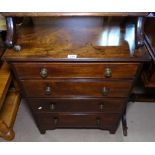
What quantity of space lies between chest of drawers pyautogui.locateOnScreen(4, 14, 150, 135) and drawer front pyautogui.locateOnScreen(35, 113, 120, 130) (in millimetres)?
26

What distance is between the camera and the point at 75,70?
0.91 metres

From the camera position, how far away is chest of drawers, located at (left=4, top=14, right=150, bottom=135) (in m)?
0.85

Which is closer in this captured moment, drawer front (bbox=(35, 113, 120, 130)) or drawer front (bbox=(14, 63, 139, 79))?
drawer front (bbox=(14, 63, 139, 79))

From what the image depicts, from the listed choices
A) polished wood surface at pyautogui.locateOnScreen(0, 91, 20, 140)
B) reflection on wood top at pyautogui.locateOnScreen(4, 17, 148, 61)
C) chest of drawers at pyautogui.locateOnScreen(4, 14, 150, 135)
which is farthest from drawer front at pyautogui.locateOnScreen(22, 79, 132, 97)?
polished wood surface at pyautogui.locateOnScreen(0, 91, 20, 140)

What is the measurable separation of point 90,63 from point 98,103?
35 centimetres

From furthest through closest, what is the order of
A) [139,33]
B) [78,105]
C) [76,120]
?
[76,120], [78,105], [139,33]

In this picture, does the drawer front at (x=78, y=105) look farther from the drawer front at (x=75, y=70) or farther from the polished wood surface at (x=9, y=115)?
the polished wood surface at (x=9, y=115)

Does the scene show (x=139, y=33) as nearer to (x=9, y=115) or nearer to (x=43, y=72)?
(x=43, y=72)

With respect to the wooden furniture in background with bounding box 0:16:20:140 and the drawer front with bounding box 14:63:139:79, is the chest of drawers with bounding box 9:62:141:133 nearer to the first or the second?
the drawer front with bounding box 14:63:139:79

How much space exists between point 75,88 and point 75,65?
18 centimetres

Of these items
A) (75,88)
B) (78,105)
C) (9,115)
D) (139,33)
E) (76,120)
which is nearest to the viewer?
(139,33)

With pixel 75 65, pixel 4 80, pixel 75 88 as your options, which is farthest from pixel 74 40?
pixel 4 80

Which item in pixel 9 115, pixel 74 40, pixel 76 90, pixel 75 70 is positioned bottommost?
pixel 9 115

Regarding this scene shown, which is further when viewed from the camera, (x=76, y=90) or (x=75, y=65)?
(x=76, y=90)
